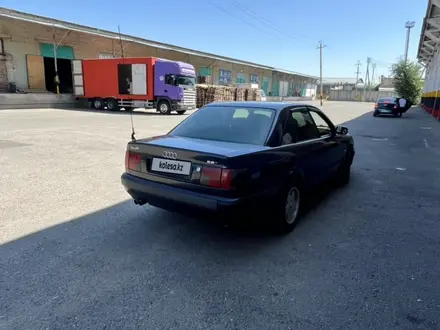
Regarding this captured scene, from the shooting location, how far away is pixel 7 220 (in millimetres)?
3836

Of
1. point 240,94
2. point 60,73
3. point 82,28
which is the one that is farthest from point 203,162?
point 60,73

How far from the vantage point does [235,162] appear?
2.95 m

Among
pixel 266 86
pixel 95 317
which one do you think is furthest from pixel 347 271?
pixel 266 86

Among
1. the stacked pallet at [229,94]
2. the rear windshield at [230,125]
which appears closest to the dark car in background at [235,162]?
the rear windshield at [230,125]

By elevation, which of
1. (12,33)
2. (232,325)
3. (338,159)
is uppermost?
(12,33)

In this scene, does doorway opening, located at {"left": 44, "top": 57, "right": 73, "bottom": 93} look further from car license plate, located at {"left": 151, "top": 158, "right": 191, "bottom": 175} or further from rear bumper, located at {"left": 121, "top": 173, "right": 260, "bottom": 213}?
car license plate, located at {"left": 151, "top": 158, "right": 191, "bottom": 175}

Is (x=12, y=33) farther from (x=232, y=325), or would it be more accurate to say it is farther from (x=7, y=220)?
(x=232, y=325)

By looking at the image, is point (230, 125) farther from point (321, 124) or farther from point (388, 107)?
point (388, 107)

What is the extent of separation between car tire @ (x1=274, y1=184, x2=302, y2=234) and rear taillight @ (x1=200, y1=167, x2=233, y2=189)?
70cm

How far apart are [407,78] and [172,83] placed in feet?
115

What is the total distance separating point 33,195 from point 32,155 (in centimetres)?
308

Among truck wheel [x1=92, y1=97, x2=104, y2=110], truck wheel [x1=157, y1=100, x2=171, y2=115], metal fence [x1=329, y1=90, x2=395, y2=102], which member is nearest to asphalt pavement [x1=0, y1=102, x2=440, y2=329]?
truck wheel [x1=157, y1=100, x2=171, y2=115]

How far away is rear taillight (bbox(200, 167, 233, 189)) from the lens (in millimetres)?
2924

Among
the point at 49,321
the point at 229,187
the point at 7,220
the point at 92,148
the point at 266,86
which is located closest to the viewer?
the point at 49,321
